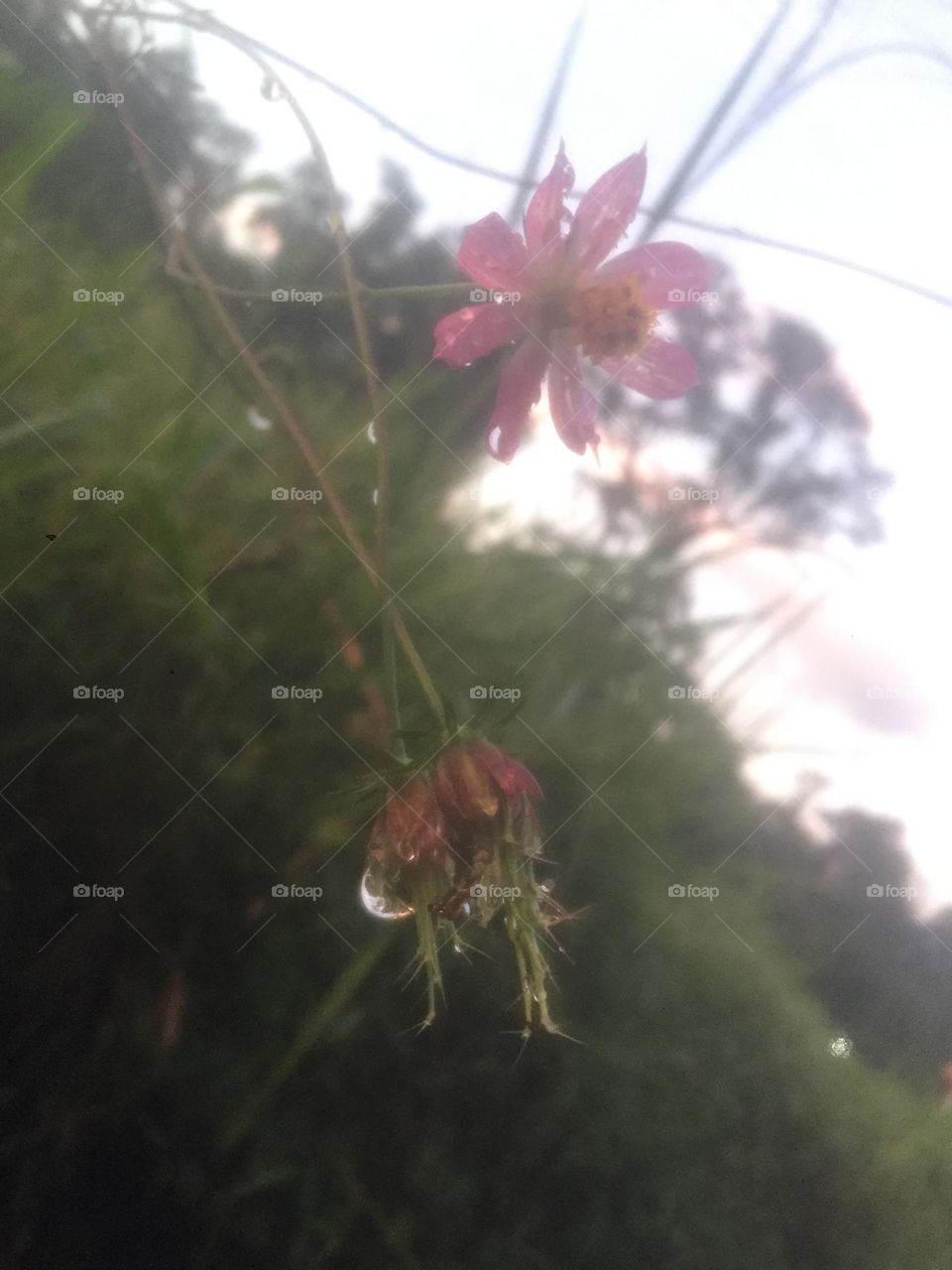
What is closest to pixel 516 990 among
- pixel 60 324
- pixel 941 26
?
pixel 60 324

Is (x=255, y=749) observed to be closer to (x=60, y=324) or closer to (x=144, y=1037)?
(x=144, y=1037)

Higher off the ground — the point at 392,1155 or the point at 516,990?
the point at 516,990

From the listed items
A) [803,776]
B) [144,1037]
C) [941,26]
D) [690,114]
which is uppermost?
[941,26]

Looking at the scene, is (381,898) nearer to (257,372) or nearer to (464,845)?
(464,845)

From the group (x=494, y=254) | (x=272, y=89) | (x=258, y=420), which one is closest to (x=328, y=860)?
(x=258, y=420)

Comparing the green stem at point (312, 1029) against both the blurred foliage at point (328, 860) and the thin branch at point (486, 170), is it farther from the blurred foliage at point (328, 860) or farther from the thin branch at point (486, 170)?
the thin branch at point (486, 170)

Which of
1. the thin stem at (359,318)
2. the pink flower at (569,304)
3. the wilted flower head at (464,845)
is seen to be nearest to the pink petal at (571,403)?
the pink flower at (569,304)

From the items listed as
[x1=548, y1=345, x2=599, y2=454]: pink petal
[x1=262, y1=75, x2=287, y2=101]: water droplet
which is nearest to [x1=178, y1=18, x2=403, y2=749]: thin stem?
[x1=262, y1=75, x2=287, y2=101]: water droplet
